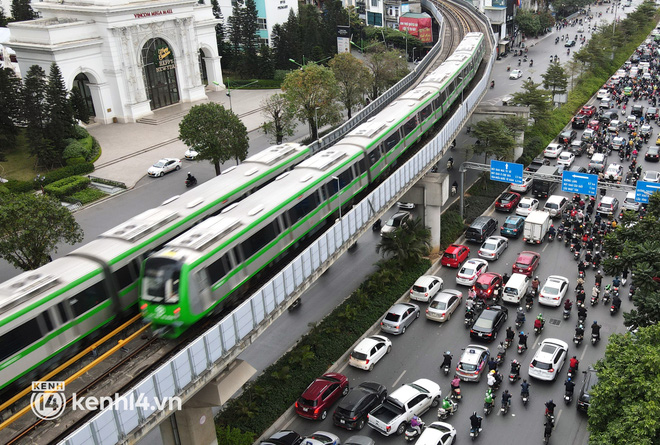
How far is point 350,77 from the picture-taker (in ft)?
201

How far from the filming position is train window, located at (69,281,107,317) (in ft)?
69.6

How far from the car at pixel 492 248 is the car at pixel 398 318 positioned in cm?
811

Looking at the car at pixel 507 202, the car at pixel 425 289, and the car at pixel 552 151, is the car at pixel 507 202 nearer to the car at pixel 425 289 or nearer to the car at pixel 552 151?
the car at pixel 552 151

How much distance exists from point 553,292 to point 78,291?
2347 centimetres

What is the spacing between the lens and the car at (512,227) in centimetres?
4178

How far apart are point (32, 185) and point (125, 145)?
1165 centimetres

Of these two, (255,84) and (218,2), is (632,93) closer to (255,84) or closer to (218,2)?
(255,84)

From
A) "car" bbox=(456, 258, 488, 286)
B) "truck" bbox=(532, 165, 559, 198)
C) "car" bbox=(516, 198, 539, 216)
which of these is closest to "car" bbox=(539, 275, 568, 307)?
"car" bbox=(456, 258, 488, 286)

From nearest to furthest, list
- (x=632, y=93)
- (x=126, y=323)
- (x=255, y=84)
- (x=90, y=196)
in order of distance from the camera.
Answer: (x=126, y=323) → (x=90, y=196) → (x=632, y=93) → (x=255, y=84)

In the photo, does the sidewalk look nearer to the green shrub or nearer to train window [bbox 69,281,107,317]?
the green shrub

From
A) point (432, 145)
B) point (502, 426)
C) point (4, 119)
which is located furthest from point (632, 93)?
point (4, 119)

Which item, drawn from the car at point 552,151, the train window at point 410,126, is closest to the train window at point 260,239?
the train window at point 410,126

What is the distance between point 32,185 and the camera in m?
50.8

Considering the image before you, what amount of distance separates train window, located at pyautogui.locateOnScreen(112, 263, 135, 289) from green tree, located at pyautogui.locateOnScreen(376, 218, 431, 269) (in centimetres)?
1727
